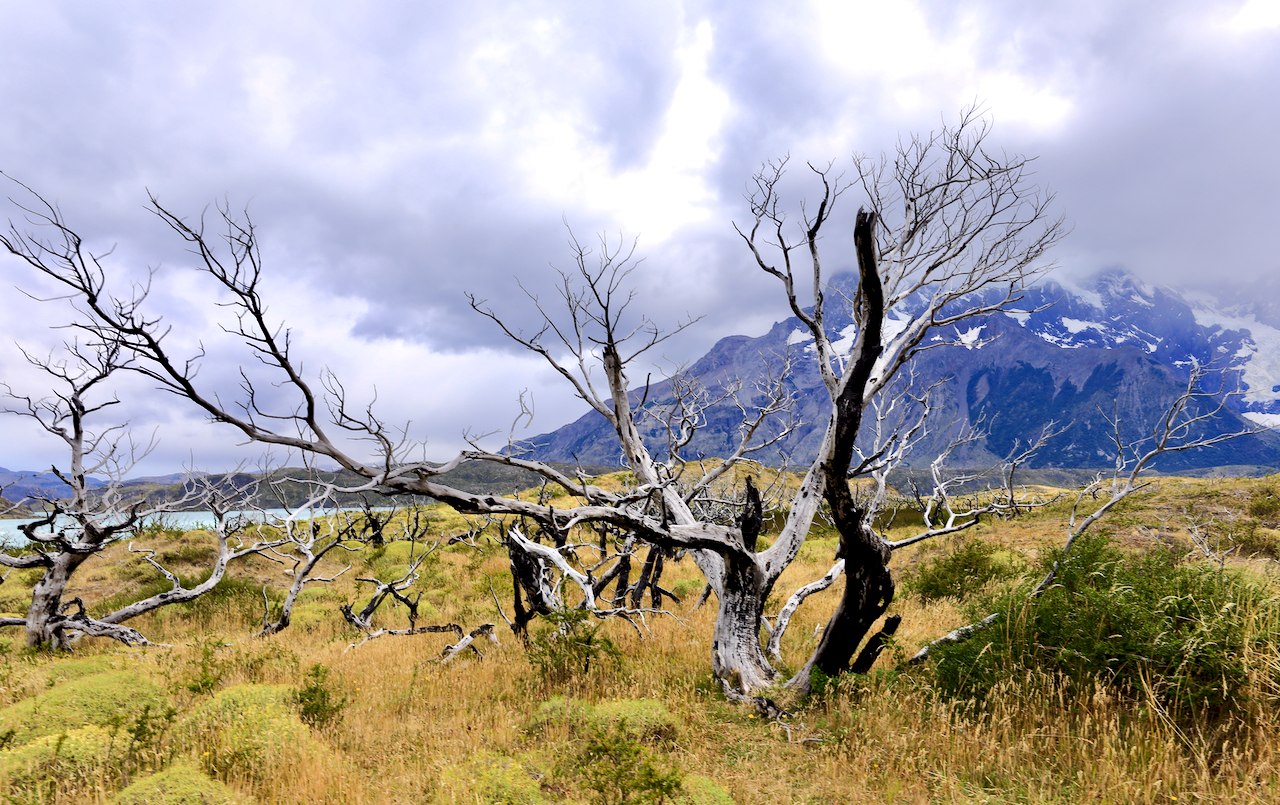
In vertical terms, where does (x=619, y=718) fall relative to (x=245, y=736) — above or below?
below

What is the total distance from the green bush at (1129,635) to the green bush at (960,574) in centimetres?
676

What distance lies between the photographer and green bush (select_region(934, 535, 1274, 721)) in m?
5.25

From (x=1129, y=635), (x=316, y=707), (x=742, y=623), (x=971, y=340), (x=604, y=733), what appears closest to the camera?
(x=604, y=733)

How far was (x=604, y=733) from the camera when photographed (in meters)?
5.12

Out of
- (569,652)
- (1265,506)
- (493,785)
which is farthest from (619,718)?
(1265,506)

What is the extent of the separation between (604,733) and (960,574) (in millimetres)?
11950

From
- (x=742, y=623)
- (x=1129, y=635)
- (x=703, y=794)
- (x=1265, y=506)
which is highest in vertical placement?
(x=742, y=623)

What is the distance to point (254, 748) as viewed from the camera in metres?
5.06

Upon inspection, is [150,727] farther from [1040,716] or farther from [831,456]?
[1040,716]

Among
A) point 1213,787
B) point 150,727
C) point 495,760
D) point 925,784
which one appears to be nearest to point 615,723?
point 495,760

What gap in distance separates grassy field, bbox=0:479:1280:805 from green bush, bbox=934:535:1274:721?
0.29 feet

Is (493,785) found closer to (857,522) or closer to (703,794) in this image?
(703,794)

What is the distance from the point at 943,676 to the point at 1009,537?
19468 mm

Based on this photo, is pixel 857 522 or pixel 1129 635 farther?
pixel 857 522
